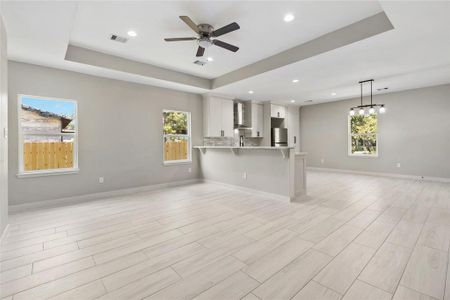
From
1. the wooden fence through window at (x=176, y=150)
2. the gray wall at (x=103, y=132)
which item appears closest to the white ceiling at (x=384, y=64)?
the wooden fence through window at (x=176, y=150)

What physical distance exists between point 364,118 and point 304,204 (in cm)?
521

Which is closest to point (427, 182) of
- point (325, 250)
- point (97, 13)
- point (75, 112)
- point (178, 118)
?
point (325, 250)

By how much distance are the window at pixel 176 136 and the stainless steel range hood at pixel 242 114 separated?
6.25ft

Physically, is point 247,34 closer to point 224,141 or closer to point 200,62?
point 200,62

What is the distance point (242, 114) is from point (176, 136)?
270 centimetres

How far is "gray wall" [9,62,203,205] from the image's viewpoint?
3.81 m

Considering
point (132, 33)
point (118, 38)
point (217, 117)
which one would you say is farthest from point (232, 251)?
point (217, 117)

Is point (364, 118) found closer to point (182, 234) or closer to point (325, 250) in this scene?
point (325, 250)

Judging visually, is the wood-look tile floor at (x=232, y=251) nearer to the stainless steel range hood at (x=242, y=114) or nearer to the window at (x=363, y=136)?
the window at (x=363, y=136)

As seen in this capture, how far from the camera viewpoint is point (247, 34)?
11.2ft

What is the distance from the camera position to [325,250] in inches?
88.1

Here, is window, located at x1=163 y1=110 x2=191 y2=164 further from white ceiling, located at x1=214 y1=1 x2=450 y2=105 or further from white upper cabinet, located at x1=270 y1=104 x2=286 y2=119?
white upper cabinet, located at x1=270 y1=104 x2=286 y2=119

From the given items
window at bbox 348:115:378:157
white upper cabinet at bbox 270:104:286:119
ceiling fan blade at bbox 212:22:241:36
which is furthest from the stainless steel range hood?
ceiling fan blade at bbox 212:22:241:36

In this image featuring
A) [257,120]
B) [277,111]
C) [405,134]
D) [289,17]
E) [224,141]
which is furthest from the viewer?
[277,111]
